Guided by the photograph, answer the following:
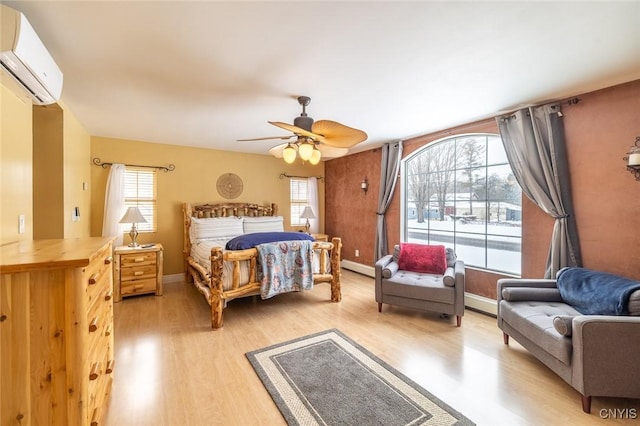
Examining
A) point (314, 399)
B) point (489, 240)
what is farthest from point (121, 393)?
point (489, 240)

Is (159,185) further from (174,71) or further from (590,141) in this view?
(590,141)

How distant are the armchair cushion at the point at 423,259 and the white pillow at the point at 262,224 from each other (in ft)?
7.94

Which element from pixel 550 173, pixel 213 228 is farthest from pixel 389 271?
pixel 213 228

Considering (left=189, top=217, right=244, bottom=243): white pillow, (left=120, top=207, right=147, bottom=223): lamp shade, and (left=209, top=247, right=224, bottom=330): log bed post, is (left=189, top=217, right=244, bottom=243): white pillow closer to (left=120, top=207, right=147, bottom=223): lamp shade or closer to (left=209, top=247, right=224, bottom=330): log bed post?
(left=120, top=207, right=147, bottom=223): lamp shade

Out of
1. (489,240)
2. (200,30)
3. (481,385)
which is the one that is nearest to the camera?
(200,30)

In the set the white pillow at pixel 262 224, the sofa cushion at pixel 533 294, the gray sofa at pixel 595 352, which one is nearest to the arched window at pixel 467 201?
the sofa cushion at pixel 533 294

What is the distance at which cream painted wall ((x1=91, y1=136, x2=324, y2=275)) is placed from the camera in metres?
4.17

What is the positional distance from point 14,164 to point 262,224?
11.2 ft

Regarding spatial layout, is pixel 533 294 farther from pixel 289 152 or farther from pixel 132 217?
pixel 132 217

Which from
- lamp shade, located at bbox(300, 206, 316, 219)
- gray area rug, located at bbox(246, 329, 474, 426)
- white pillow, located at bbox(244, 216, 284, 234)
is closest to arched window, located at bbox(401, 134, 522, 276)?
lamp shade, located at bbox(300, 206, 316, 219)

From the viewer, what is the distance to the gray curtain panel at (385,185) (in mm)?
4551

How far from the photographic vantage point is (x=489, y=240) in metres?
3.47

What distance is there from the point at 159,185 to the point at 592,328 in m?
5.52

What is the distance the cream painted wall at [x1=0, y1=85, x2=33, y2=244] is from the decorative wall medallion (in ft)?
10.3
